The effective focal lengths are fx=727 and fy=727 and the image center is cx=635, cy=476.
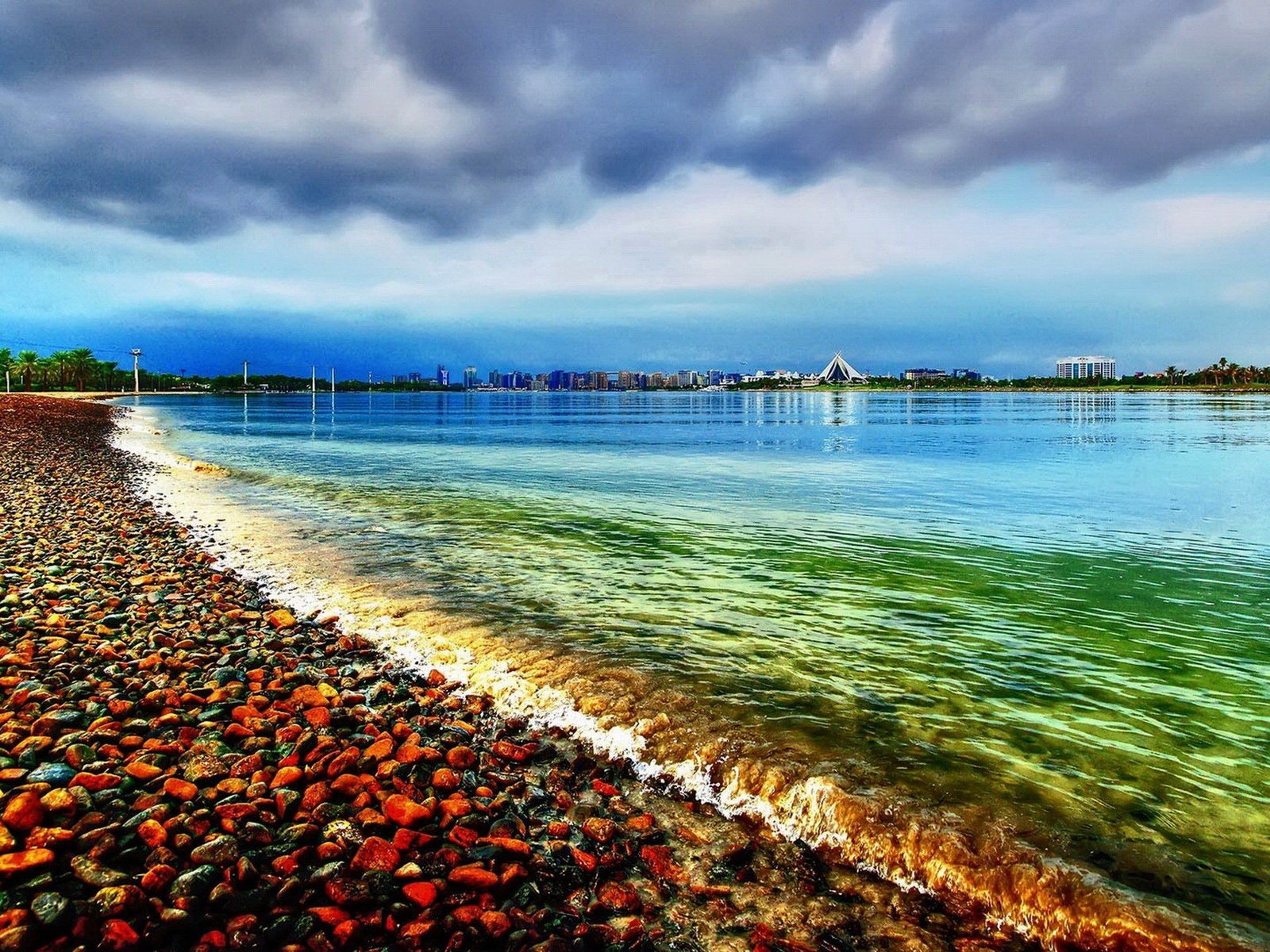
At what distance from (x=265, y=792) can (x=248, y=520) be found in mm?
19240

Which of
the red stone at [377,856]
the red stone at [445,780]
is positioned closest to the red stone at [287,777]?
the red stone at [445,780]

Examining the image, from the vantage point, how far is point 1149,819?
22.9ft

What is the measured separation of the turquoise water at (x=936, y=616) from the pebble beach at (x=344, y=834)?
1.98m

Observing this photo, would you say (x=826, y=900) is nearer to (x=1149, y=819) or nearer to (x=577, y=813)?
(x=577, y=813)

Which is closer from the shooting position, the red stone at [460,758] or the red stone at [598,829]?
the red stone at [598,829]

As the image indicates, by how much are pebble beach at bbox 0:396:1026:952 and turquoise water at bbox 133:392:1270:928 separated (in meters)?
1.98

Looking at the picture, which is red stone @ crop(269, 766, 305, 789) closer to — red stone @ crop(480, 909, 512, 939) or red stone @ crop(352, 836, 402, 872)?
red stone @ crop(352, 836, 402, 872)

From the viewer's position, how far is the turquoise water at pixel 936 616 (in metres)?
7.39

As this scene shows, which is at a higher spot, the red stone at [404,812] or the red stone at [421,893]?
the red stone at [404,812]

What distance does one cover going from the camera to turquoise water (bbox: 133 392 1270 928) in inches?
291

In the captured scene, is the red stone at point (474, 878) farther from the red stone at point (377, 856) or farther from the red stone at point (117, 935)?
the red stone at point (117, 935)

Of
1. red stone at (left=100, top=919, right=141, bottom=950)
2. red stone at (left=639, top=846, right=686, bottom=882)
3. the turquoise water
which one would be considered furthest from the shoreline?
the turquoise water

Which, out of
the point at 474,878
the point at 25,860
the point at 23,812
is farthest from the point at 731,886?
the point at 23,812

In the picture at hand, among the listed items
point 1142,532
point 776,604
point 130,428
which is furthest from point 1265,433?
point 130,428
